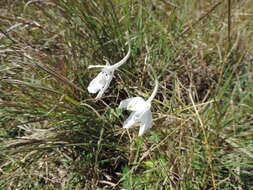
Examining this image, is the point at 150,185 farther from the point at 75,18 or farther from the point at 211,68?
the point at 75,18

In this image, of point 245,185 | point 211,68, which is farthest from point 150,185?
point 211,68

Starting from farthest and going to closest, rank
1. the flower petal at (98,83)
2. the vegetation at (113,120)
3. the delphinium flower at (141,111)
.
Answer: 1. the vegetation at (113,120)
2. the flower petal at (98,83)
3. the delphinium flower at (141,111)

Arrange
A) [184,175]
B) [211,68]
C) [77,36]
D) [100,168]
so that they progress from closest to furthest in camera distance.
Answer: [184,175]
[100,168]
[77,36]
[211,68]

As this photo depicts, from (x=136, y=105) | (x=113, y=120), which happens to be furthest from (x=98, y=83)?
(x=113, y=120)

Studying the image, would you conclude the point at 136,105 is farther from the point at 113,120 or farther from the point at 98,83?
the point at 113,120

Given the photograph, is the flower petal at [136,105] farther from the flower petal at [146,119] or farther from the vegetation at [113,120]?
the vegetation at [113,120]

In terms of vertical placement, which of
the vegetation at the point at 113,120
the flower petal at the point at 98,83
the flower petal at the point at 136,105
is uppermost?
the flower petal at the point at 98,83

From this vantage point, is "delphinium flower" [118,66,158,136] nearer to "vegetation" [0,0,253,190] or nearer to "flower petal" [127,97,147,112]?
"flower petal" [127,97,147,112]

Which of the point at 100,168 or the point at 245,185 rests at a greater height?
the point at 100,168

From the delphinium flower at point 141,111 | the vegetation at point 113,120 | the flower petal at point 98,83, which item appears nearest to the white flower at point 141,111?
the delphinium flower at point 141,111
